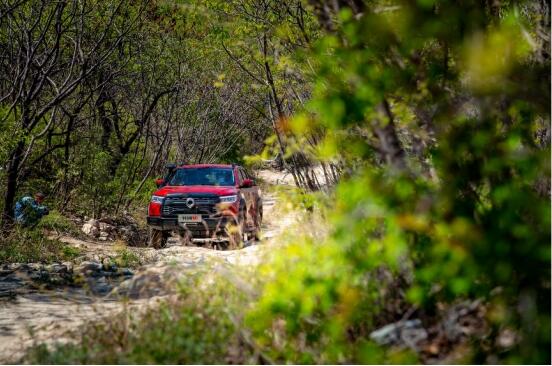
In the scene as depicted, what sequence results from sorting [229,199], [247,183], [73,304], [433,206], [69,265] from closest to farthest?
[433,206], [73,304], [69,265], [229,199], [247,183]

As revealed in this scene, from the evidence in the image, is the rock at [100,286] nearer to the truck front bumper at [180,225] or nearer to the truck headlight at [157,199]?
the truck front bumper at [180,225]

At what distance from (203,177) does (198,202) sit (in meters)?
1.19

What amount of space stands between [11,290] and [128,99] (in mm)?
14454

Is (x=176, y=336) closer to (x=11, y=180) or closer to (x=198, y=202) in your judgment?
(x=198, y=202)

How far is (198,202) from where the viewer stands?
1450 centimetres

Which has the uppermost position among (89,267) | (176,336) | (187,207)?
(187,207)

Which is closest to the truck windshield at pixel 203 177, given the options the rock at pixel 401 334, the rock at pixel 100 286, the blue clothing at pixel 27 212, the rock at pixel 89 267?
the blue clothing at pixel 27 212

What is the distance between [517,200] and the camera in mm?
3582

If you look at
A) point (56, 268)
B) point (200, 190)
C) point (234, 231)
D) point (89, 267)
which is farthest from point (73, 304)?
point (200, 190)

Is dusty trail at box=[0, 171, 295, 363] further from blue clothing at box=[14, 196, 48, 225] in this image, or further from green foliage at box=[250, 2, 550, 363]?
blue clothing at box=[14, 196, 48, 225]

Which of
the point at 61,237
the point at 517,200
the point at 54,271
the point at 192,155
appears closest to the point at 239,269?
the point at 517,200

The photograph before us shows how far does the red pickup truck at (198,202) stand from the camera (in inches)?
566

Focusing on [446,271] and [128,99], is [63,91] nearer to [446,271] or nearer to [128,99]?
[128,99]

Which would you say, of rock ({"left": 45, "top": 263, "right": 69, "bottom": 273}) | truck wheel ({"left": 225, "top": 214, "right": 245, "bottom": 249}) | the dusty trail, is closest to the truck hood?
rock ({"left": 45, "top": 263, "right": 69, "bottom": 273})
